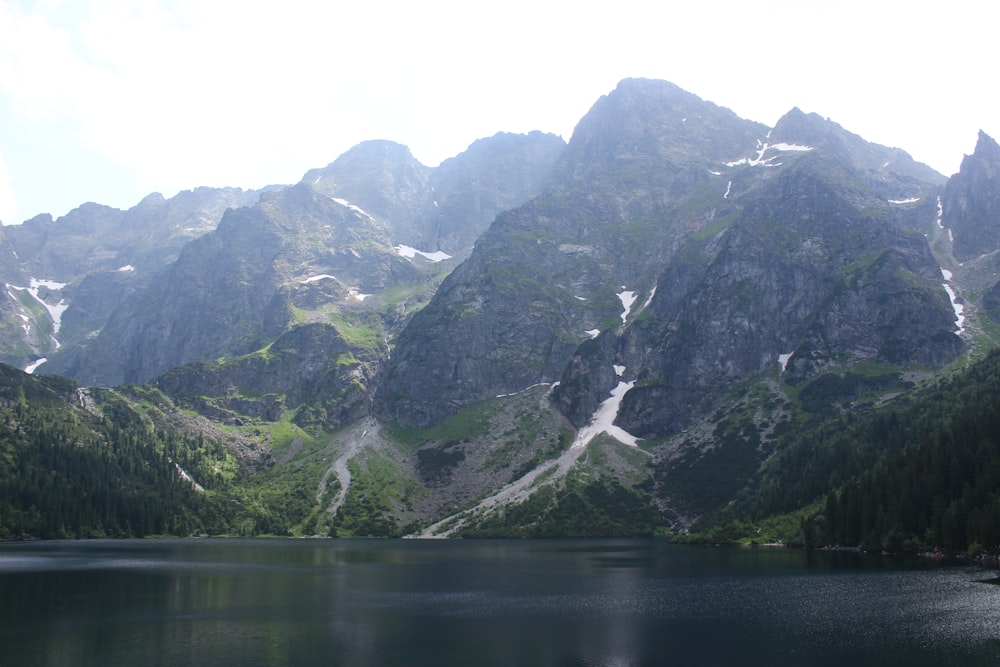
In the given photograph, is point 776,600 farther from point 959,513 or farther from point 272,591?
point 272,591

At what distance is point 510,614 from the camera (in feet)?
256

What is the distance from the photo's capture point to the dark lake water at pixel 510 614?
5728 cm

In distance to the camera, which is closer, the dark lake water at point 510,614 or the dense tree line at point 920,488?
the dark lake water at point 510,614

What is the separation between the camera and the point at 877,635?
6188 cm

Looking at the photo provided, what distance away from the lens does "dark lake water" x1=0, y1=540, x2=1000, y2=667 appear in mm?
57281

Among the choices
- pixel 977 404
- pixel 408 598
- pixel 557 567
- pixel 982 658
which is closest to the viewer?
pixel 982 658

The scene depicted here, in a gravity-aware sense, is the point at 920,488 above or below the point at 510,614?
above

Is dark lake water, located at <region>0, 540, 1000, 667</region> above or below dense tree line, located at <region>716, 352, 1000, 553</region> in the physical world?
below

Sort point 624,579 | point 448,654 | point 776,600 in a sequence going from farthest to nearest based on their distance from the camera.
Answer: point 624,579 < point 776,600 < point 448,654

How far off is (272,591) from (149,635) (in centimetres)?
3202

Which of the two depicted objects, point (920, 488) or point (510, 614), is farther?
point (920, 488)

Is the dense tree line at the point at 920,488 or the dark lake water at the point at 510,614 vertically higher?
the dense tree line at the point at 920,488

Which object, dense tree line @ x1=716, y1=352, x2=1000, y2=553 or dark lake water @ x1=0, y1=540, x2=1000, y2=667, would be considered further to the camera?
dense tree line @ x1=716, y1=352, x2=1000, y2=553

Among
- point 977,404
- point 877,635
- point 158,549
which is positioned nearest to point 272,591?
point 877,635
